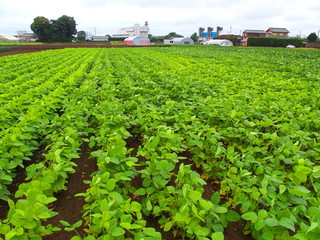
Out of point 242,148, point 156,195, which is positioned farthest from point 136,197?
point 242,148

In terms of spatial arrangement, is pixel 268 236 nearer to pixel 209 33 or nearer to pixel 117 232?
pixel 117 232

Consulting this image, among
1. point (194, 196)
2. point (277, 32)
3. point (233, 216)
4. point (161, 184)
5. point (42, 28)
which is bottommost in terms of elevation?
point (233, 216)

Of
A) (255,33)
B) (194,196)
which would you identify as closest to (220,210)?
(194,196)

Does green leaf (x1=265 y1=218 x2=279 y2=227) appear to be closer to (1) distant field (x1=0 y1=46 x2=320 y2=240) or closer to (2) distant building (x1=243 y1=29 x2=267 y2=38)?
(1) distant field (x1=0 y1=46 x2=320 y2=240)

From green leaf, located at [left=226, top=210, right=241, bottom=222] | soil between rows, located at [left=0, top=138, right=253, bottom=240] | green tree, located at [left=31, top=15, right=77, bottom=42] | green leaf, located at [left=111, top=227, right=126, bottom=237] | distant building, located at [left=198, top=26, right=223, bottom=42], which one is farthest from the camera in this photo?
distant building, located at [left=198, top=26, right=223, bottom=42]

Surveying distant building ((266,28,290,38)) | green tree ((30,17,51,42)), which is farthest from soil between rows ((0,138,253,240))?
distant building ((266,28,290,38))

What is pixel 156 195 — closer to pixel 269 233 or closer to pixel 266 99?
pixel 269 233

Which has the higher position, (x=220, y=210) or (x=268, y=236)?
(x=220, y=210)

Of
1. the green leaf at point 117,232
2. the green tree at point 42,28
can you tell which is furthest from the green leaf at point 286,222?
the green tree at point 42,28

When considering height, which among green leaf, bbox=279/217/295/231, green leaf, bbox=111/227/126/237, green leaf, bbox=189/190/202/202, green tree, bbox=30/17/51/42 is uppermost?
green tree, bbox=30/17/51/42

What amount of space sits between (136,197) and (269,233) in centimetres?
146

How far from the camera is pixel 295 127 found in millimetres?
3467

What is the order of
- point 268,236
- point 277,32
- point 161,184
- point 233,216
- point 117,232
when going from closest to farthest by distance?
1. point 117,232
2. point 268,236
3. point 233,216
4. point 161,184
5. point 277,32

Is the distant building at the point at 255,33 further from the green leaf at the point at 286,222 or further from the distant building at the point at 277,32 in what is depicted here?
the green leaf at the point at 286,222
